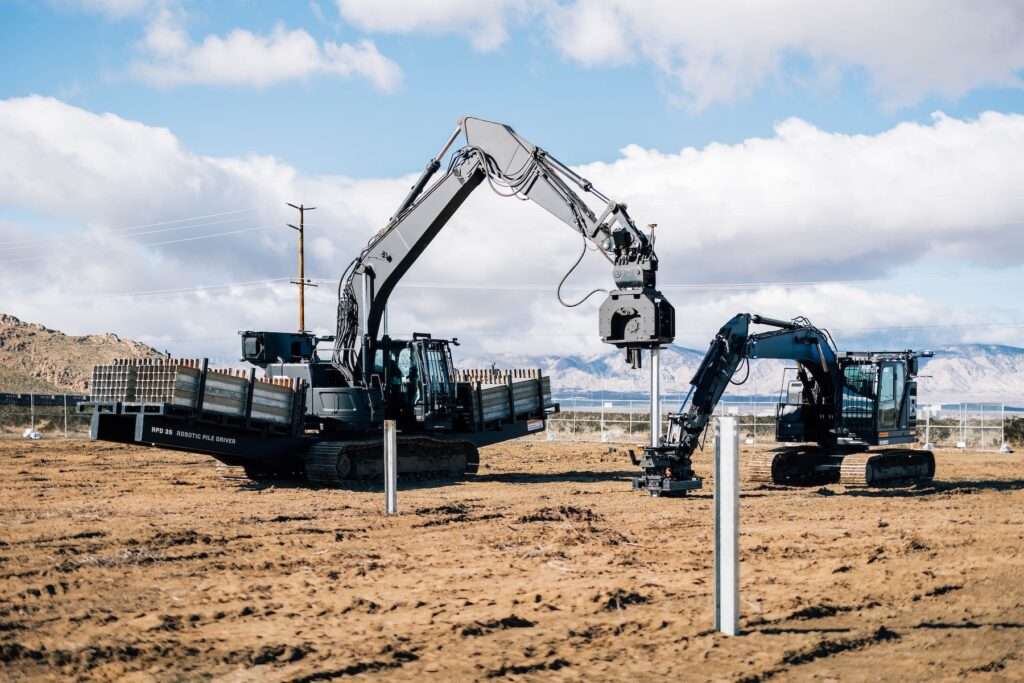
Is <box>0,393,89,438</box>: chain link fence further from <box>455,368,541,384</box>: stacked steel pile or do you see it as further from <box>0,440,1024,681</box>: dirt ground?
<box>0,440,1024,681</box>: dirt ground

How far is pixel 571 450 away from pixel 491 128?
1680 cm

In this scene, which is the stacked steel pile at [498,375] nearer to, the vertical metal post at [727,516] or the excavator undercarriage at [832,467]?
the excavator undercarriage at [832,467]

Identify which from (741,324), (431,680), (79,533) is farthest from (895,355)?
(431,680)

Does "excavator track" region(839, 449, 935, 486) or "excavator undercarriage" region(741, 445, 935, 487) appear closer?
"excavator track" region(839, 449, 935, 486)

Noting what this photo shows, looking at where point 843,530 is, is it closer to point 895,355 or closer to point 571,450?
point 895,355

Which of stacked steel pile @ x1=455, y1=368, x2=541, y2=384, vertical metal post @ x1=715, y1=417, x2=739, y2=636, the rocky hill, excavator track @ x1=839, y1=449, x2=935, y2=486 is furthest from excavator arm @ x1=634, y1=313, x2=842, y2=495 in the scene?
the rocky hill

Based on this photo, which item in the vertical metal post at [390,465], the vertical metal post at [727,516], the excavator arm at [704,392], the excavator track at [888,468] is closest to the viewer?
the vertical metal post at [727,516]

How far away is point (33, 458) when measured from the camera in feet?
97.1

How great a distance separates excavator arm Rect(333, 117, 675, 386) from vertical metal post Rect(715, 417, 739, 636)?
370 inches

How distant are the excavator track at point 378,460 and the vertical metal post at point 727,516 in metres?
13.5

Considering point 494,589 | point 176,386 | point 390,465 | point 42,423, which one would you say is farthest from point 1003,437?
point 42,423

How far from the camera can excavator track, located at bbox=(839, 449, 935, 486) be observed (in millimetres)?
21391

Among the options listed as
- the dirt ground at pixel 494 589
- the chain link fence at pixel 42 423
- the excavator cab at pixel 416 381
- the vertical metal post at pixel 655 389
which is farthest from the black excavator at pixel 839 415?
the chain link fence at pixel 42 423

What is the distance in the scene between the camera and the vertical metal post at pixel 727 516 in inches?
312
